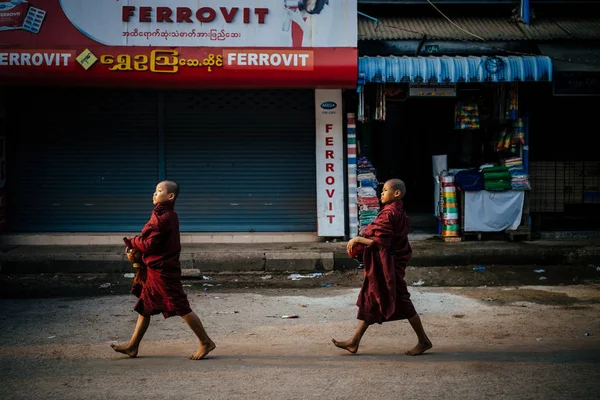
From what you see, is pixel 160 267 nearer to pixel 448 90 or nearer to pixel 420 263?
pixel 420 263

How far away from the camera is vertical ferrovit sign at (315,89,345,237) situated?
1242 cm

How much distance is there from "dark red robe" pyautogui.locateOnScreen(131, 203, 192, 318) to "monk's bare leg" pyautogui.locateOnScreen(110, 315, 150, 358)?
11 centimetres

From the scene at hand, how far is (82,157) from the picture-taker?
12.8m

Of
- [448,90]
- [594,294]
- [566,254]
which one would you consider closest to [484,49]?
[448,90]

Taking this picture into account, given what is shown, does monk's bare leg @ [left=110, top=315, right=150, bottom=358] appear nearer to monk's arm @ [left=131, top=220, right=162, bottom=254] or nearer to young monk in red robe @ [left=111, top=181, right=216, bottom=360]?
young monk in red robe @ [left=111, top=181, right=216, bottom=360]

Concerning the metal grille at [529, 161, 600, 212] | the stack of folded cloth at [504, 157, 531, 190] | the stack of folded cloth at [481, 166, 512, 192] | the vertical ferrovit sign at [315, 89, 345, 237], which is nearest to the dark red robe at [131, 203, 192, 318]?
the vertical ferrovit sign at [315, 89, 345, 237]

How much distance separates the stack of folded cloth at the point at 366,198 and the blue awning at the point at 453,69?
1.74 meters

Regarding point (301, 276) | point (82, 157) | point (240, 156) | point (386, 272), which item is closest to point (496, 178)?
point (301, 276)

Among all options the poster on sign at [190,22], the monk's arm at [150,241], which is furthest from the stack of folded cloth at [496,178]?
the monk's arm at [150,241]

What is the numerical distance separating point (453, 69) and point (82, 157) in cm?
649

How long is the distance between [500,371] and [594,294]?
406 cm

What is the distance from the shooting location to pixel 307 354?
644 centimetres

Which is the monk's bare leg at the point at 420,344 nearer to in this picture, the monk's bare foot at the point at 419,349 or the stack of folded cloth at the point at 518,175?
the monk's bare foot at the point at 419,349

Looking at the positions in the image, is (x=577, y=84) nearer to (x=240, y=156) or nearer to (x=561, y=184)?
(x=561, y=184)
